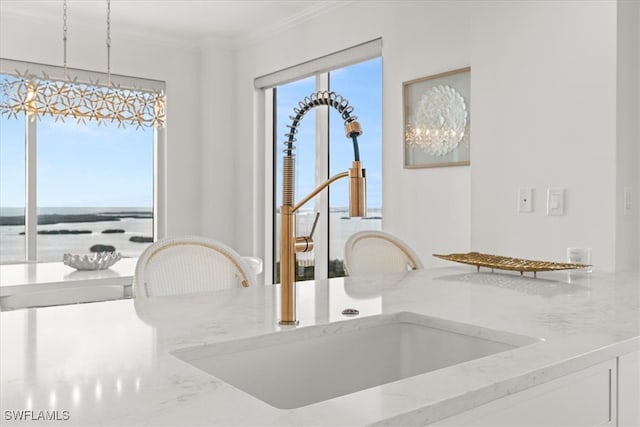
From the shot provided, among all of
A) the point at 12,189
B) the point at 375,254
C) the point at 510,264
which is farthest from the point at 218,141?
the point at 510,264

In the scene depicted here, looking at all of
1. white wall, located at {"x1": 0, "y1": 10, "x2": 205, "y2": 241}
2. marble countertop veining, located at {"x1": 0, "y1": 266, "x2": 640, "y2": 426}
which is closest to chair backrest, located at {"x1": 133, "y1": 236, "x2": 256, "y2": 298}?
marble countertop veining, located at {"x1": 0, "y1": 266, "x2": 640, "y2": 426}

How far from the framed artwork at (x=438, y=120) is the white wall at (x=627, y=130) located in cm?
93

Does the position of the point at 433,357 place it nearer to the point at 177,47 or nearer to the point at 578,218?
the point at 578,218

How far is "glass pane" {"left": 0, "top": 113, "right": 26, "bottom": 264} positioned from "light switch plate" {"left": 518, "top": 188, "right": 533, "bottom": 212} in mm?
3697

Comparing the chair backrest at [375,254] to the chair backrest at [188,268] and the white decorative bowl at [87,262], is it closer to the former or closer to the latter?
the chair backrest at [188,268]

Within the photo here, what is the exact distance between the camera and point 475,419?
0.78m

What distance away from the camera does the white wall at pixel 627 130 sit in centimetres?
220

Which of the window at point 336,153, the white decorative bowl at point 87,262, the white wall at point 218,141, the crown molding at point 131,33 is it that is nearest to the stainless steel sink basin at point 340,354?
the white decorative bowl at point 87,262

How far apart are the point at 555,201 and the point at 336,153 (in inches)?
85.1

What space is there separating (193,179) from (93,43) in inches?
54.4

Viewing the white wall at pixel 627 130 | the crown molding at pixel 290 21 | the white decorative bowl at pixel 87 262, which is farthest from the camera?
the crown molding at pixel 290 21

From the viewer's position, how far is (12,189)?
4.36 metres

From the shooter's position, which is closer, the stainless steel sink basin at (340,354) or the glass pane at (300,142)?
the stainless steel sink basin at (340,354)

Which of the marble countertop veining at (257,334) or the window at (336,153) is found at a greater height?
the window at (336,153)
